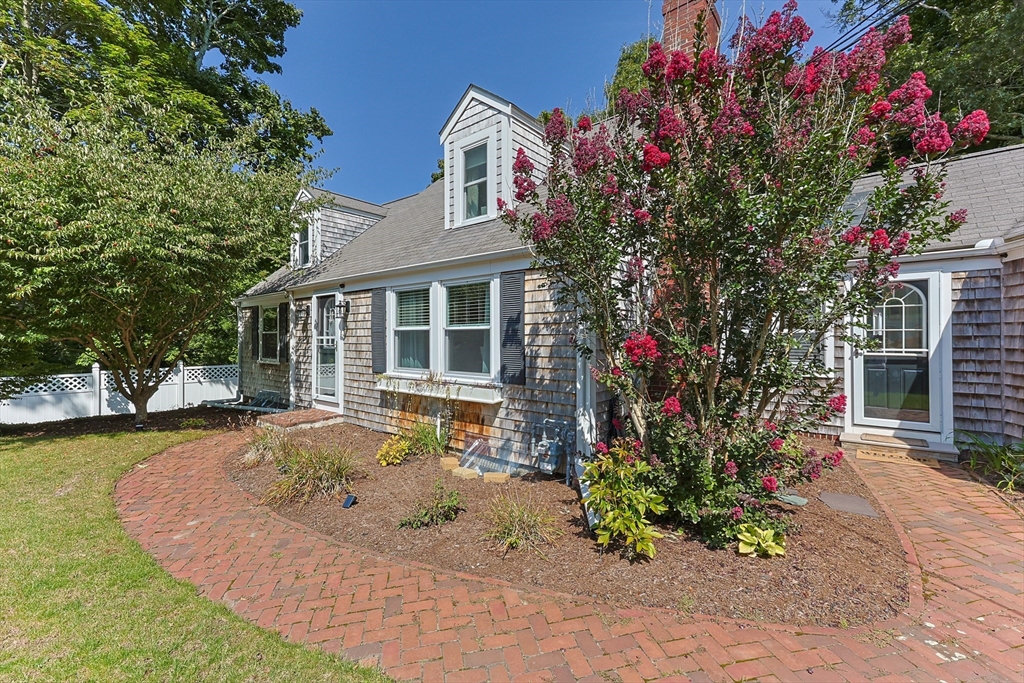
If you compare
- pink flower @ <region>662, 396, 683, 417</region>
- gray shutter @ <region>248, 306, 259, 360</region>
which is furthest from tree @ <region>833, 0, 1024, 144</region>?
gray shutter @ <region>248, 306, 259, 360</region>

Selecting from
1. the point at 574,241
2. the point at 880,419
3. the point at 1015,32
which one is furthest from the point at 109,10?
the point at 1015,32

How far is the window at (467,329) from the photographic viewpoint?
6.61 metres

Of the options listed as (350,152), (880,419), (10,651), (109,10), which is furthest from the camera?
(350,152)

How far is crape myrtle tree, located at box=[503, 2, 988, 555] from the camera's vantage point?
325 centimetres

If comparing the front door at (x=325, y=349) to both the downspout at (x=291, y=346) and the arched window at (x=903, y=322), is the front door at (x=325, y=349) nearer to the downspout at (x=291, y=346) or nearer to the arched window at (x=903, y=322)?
the downspout at (x=291, y=346)

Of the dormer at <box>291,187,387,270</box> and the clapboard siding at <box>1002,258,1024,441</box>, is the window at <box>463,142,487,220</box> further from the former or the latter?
the clapboard siding at <box>1002,258,1024,441</box>

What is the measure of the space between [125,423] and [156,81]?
40.2 feet

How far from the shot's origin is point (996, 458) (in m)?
5.15

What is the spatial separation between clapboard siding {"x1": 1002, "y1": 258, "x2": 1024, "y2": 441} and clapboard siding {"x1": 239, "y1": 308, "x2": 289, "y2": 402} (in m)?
14.1

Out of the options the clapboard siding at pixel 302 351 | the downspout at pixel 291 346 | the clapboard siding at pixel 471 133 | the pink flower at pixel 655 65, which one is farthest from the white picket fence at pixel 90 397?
the pink flower at pixel 655 65

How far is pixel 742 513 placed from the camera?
11.7 feet

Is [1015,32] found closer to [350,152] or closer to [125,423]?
[350,152]

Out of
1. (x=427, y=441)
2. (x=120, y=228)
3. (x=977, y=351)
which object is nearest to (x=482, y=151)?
(x=427, y=441)

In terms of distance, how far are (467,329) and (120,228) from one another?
6538mm
